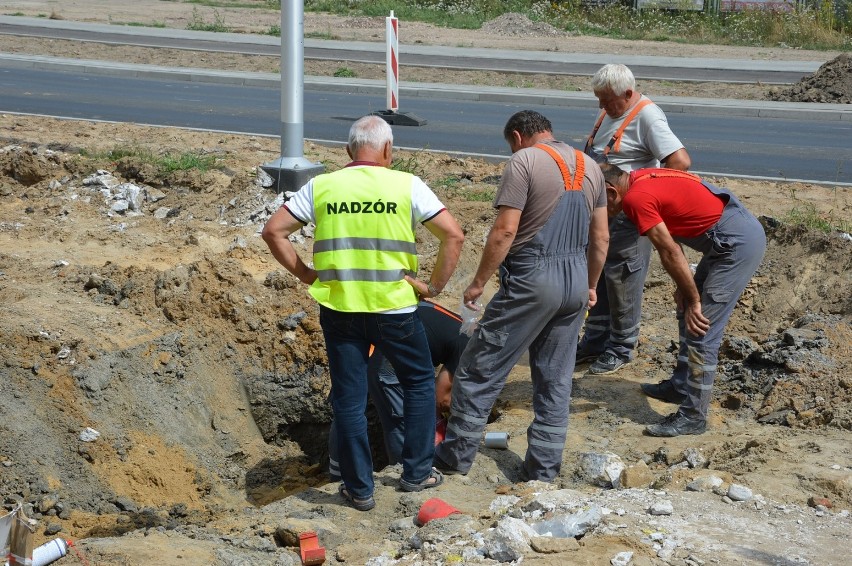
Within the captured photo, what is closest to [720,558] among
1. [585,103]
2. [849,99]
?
[585,103]

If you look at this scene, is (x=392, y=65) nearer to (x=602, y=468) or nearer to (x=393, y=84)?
(x=393, y=84)

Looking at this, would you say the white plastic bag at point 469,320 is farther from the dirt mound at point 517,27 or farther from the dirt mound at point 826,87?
the dirt mound at point 517,27

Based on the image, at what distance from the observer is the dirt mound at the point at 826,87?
61.8ft

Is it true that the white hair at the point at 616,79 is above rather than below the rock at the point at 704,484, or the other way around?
above

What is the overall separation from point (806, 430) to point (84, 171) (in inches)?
297

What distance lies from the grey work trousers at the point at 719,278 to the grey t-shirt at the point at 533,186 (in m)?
1.17

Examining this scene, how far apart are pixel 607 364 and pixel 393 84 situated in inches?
337

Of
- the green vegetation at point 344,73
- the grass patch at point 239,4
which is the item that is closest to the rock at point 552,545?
the green vegetation at point 344,73

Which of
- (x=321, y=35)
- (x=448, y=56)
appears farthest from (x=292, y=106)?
(x=321, y=35)

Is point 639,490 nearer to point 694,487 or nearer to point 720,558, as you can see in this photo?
point 694,487

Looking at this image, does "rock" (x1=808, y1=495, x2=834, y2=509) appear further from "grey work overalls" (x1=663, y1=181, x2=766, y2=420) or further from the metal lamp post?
the metal lamp post

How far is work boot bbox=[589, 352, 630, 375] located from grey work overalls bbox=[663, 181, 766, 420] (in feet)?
3.59

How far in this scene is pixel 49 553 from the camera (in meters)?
4.25

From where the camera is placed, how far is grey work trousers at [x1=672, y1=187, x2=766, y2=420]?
5832 mm
